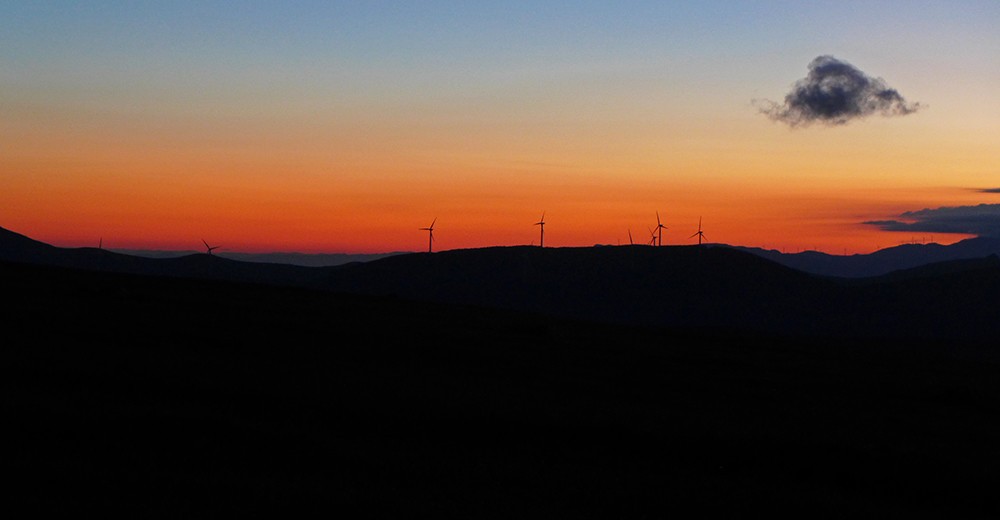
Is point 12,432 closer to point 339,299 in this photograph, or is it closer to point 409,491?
point 409,491

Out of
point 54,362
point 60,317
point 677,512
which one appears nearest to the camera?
point 677,512

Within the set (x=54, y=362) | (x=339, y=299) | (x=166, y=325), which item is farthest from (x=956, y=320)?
(x=54, y=362)

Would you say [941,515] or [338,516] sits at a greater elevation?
[338,516]

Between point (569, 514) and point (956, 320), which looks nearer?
point (569, 514)

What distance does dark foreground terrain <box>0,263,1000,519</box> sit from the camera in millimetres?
18766

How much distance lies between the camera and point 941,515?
23453 mm

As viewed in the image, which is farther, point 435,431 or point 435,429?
point 435,429

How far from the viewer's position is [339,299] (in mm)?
99000

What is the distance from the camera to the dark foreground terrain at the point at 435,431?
61.6 feet

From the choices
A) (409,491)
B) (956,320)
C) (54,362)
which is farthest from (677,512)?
(956,320)

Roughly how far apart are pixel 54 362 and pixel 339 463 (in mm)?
16176

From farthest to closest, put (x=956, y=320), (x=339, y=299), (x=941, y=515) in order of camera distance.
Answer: (x=956, y=320) → (x=339, y=299) → (x=941, y=515)

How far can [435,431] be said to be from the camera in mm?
27312

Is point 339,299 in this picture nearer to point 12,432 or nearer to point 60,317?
point 60,317
